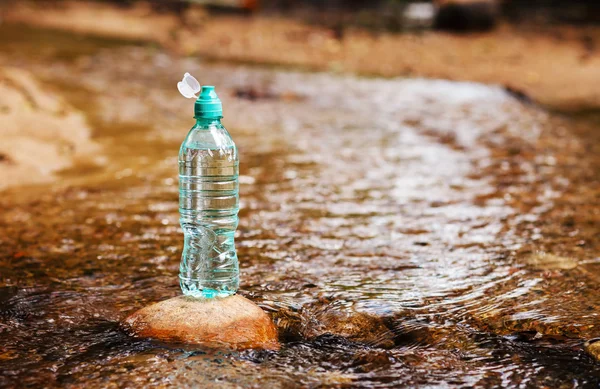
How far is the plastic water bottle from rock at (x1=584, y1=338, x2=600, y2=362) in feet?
4.46

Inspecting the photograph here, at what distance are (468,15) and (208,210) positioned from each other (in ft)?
37.4

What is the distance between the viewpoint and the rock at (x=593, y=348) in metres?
2.72

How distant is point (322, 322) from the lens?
3074 millimetres

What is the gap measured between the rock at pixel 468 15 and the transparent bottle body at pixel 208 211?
441 inches

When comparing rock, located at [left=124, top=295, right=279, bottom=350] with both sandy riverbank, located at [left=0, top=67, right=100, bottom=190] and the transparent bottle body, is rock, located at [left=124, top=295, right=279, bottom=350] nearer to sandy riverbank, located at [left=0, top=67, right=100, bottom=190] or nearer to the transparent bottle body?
the transparent bottle body

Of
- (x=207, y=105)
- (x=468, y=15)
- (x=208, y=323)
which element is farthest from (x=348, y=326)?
(x=468, y=15)

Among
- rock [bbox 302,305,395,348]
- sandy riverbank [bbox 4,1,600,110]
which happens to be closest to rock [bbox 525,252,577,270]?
rock [bbox 302,305,395,348]

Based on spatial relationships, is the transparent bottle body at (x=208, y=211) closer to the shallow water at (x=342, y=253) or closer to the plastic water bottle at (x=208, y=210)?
the plastic water bottle at (x=208, y=210)

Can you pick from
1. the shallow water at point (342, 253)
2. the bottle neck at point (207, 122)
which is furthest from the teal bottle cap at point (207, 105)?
the shallow water at point (342, 253)

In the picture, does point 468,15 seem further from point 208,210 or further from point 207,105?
point 207,105

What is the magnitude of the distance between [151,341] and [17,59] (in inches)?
376

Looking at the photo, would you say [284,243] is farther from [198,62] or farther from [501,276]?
[198,62]

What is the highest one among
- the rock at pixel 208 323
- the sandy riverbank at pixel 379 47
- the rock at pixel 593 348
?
the sandy riverbank at pixel 379 47

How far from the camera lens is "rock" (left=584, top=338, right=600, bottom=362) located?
272cm
